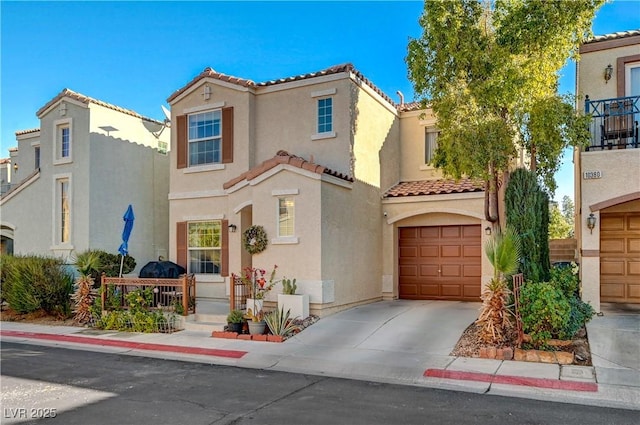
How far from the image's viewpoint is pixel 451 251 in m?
15.6

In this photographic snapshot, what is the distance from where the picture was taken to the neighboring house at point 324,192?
13.4 meters

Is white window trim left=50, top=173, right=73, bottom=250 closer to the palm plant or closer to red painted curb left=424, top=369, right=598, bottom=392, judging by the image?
red painted curb left=424, top=369, right=598, bottom=392

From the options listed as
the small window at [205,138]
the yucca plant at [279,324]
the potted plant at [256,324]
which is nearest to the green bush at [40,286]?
the small window at [205,138]

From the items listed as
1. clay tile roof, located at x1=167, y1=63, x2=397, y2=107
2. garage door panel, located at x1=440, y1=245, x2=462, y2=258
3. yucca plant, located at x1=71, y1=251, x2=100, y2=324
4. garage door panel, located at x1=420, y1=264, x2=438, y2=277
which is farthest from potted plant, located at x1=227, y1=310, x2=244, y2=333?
clay tile roof, located at x1=167, y1=63, x2=397, y2=107

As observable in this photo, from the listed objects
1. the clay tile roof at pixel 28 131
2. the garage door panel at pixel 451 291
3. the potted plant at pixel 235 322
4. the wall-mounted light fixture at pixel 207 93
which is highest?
the wall-mounted light fixture at pixel 207 93

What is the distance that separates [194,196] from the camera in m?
16.9

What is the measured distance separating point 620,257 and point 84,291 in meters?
15.7

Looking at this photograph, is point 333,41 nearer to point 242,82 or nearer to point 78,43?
point 242,82

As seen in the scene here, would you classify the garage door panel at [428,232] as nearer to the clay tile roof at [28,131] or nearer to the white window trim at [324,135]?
the white window trim at [324,135]

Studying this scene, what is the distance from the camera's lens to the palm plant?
10000 mm

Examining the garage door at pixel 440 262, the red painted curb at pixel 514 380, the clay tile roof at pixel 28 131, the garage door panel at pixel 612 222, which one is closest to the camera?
the red painted curb at pixel 514 380

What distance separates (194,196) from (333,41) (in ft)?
23.0

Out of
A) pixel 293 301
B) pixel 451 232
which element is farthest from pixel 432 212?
pixel 293 301

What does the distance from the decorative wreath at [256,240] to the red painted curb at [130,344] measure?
10.5 ft
